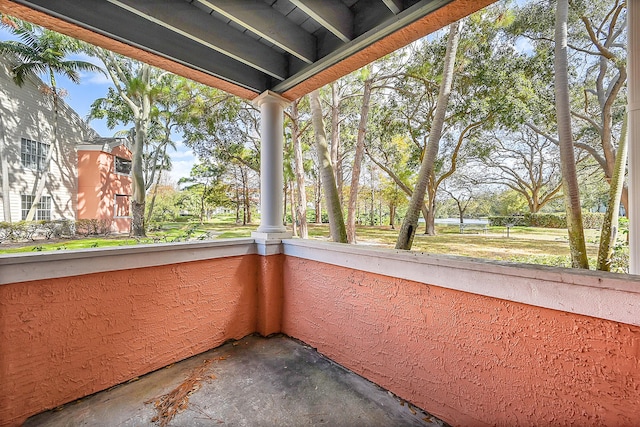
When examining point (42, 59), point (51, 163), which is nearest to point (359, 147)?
point (42, 59)

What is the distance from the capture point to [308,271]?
230 centimetres

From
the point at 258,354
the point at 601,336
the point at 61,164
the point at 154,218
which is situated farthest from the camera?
the point at 154,218

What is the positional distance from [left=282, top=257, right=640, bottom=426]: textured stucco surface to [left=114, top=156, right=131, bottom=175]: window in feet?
29.8

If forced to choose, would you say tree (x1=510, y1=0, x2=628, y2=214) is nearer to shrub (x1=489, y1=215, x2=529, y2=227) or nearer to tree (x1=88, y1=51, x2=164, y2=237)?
shrub (x1=489, y1=215, x2=529, y2=227)

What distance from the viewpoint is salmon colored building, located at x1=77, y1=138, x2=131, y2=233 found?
6227 mm

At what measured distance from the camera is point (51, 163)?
5293mm

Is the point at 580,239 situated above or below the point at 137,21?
below

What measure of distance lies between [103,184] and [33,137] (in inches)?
90.3

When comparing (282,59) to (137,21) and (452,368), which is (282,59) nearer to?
(137,21)

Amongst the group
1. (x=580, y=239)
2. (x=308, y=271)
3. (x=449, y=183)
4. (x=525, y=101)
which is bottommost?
(x=308, y=271)

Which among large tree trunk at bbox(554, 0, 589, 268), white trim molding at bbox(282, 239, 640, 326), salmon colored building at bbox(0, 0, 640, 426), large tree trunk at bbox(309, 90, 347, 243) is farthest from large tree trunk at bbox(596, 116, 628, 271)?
large tree trunk at bbox(309, 90, 347, 243)

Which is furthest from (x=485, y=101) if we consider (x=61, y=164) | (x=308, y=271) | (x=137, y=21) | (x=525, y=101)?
(x=61, y=164)

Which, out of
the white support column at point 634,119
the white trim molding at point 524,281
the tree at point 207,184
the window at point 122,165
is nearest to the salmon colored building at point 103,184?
the window at point 122,165

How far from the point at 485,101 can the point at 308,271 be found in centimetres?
483
